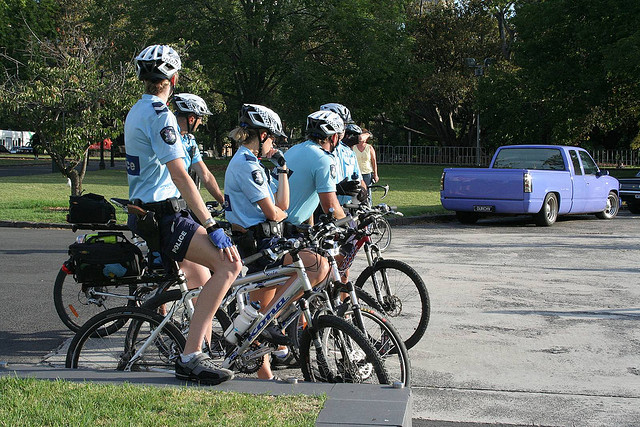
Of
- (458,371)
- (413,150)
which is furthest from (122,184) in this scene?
(413,150)

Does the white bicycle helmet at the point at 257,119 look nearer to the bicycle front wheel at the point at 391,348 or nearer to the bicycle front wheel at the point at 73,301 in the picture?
the bicycle front wheel at the point at 391,348

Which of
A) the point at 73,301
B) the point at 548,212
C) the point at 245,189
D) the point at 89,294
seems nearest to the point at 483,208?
the point at 548,212

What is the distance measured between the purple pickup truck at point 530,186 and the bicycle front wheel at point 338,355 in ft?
42.9

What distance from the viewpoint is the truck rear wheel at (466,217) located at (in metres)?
18.9

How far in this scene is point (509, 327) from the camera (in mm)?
7742

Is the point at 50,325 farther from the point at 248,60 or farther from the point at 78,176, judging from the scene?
the point at 248,60

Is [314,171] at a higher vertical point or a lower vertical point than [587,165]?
higher

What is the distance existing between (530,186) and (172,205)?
13.4 meters

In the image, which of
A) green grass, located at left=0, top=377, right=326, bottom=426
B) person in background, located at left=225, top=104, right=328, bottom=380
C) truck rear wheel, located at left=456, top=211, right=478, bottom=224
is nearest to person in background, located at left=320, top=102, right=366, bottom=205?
person in background, located at left=225, top=104, right=328, bottom=380

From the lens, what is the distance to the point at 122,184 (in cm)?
2997

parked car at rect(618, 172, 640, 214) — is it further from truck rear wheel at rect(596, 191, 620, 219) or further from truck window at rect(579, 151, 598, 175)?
truck window at rect(579, 151, 598, 175)

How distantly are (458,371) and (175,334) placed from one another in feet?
7.50

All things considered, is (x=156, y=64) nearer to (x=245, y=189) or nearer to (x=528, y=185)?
(x=245, y=189)

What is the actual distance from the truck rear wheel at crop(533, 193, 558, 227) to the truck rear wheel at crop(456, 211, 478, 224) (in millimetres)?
1381
